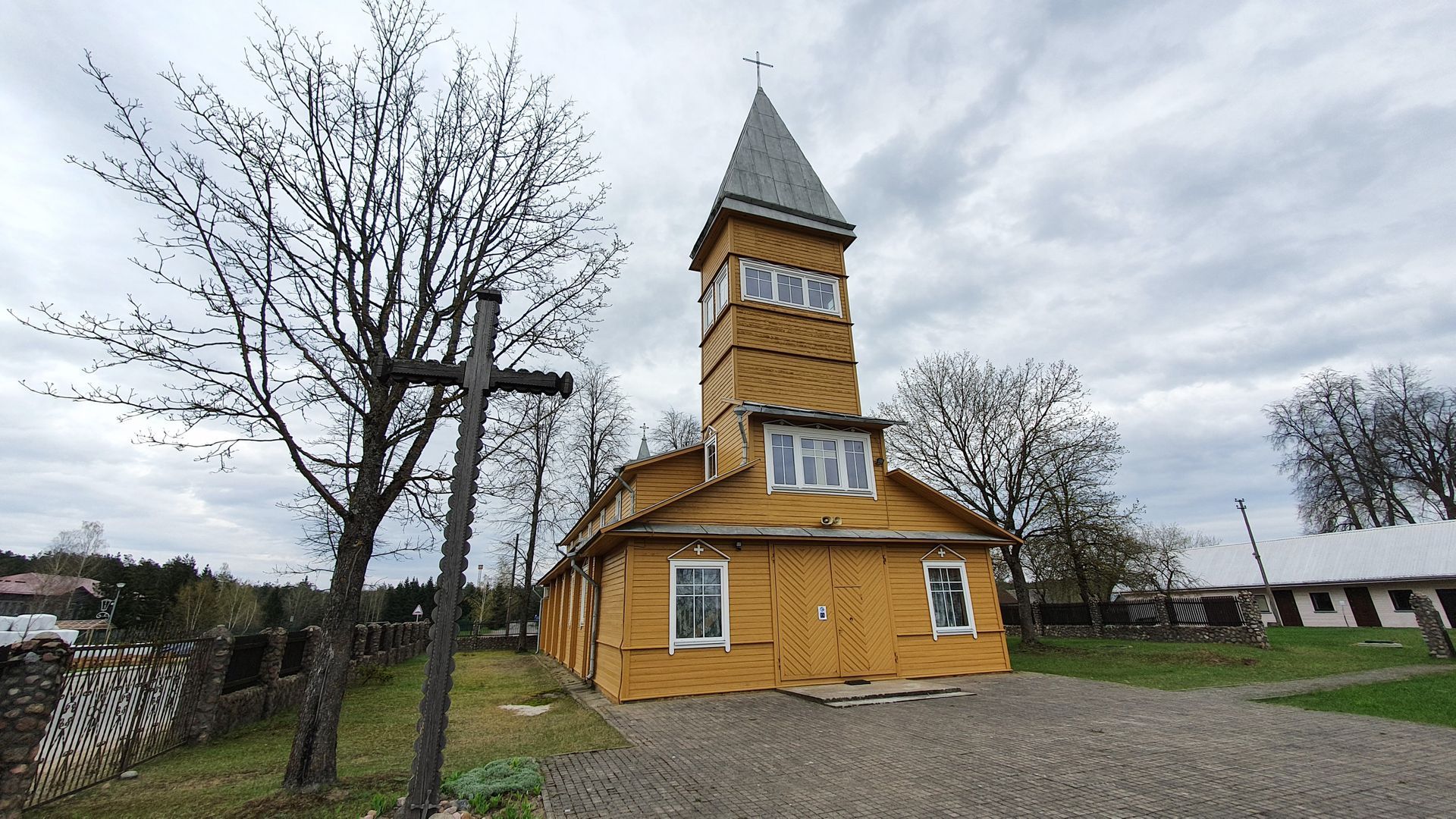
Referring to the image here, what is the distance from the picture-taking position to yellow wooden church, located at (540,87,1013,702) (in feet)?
39.2

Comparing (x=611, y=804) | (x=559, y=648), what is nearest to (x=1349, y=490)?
(x=559, y=648)

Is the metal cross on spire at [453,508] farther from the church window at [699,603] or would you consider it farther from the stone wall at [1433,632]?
the stone wall at [1433,632]

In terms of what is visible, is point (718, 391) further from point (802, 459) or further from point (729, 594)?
point (729, 594)

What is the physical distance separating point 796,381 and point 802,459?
215cm

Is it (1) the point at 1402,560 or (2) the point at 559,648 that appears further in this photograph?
(1) the point at 1402,560

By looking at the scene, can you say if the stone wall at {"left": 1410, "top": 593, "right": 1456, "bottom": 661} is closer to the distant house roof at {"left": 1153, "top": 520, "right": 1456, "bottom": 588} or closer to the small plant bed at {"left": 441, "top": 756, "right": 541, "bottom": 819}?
the distant house roof at {"left": 1153, "top": 520, "right": 1456, "bottom": 588}

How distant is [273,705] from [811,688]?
10.7 metres

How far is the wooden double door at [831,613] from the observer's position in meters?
12.6

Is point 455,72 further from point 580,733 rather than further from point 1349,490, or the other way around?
point 1349,490

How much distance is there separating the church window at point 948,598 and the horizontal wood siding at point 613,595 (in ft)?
24.7

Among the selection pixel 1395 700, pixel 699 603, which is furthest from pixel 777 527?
pixel 1395 700

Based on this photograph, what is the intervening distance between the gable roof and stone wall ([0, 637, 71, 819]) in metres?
14.7

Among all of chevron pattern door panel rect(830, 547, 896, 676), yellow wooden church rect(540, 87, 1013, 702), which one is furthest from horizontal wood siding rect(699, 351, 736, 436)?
chevron pattern door panel rect(830, 547, 896, 676)

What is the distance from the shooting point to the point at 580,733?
8.71m
